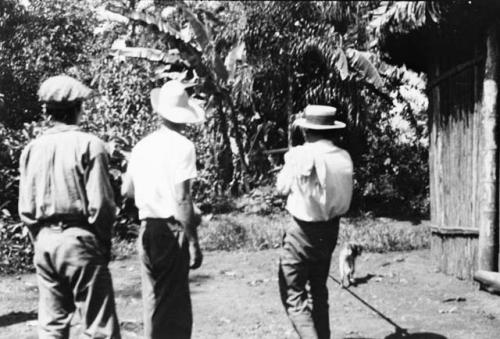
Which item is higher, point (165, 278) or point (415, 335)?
point (165, 278)

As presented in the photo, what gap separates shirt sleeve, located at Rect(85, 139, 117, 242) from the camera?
3576mm

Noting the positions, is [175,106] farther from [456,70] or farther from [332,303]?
[456,70]

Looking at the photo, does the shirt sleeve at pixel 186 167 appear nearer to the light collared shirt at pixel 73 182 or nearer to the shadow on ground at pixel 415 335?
the light collared shirt at pixel 73 182

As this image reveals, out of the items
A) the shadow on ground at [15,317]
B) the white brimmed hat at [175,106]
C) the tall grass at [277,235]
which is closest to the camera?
the white brimmed hat at [175,106]

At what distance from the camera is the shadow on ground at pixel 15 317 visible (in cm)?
651

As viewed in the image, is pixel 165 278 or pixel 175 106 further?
pixel 175 106

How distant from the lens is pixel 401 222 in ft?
45.2

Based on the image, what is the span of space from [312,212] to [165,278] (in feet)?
3.65

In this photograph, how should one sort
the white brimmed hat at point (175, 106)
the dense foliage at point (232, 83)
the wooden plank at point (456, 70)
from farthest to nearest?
the dense foliage at point (232, 83)
the wooden plank at point (456, 70)
the white brimmed hat at point (175, 106)

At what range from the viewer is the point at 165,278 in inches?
169

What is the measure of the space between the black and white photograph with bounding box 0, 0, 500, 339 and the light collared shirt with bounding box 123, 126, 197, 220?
13 millimetres

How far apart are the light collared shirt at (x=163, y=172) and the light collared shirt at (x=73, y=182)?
559 millimetres

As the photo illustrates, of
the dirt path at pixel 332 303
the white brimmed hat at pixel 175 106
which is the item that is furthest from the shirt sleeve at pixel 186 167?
the dirt path at pixel 332 303

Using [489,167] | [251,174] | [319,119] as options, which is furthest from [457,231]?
[251,174]
